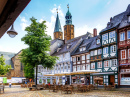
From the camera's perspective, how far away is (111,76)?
3353 cm

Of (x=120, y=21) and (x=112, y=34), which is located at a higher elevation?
(x=120, y=21)

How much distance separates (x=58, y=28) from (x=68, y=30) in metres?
9.85

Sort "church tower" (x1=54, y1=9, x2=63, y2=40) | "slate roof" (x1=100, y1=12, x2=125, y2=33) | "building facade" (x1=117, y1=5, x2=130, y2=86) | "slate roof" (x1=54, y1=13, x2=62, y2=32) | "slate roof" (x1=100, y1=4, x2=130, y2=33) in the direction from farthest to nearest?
"slate roof" (x1=54, y1=13, x2=62, y2=32), "church tower" (x1=54, y1=9, x2=63, y2=40), "slate roof" (x1=100, y1=12, x2=125, y2=33), "slate roof" (x1=100, y1=4, x2=130, y2=33), "building facade" (x1=117, y1=5, x2=130, y2=86)

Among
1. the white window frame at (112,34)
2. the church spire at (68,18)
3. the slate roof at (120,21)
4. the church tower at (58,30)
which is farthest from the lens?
the church tower at (58,30)

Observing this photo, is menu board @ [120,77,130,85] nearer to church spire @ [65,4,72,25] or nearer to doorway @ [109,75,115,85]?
doorway @ [109,75,115,85]

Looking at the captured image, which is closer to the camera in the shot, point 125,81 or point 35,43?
point 35,43

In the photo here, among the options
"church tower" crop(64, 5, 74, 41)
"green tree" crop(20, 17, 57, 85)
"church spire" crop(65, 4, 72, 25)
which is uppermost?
"church spire" crop(65, 4, 72, 25)

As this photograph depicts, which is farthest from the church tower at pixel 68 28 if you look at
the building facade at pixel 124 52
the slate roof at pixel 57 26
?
the building facade at pixel 124 52

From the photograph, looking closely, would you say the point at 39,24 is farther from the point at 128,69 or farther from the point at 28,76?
the point at 28,76

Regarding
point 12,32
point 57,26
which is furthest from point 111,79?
point 57,26

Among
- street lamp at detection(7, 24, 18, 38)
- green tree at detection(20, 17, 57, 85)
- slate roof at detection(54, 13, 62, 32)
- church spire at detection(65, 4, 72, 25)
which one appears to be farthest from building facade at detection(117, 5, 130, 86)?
slate roof at detection(54, 13, 62, 32)

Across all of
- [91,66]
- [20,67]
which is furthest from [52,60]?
[20,67]

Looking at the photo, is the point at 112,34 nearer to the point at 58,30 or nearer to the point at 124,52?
the point at 124,52

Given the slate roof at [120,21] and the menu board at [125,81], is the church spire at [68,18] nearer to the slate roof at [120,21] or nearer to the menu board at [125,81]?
the slate roof at [120,21]
